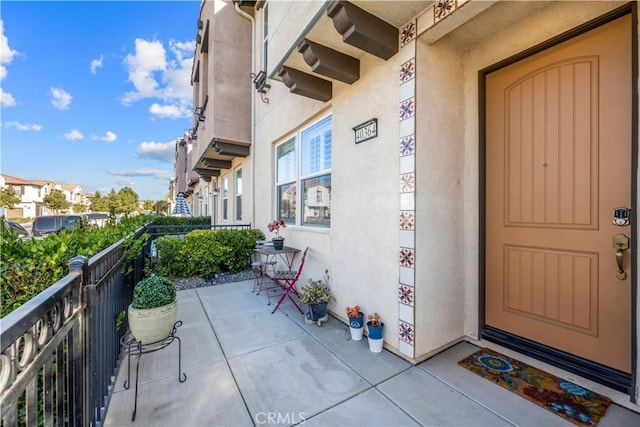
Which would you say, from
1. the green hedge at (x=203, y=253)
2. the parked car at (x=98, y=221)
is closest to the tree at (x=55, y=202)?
A: the parked car at (x=98, y=221)

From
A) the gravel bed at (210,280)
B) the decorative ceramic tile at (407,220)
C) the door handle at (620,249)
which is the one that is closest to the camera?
the door handle at (620,249)

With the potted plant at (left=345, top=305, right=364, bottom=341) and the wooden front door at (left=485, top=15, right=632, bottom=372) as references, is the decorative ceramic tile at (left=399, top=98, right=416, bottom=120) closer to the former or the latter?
the wooden front door at (left=485, top=15, right=632, bottom=372)

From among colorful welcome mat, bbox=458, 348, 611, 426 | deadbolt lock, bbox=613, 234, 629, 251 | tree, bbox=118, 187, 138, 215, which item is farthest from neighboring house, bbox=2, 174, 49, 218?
deadbolt lock, bbox=613, 234, 629, 251

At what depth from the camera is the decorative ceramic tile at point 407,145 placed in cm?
239

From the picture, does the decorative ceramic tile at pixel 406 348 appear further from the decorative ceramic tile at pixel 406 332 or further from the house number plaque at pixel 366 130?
the house number plaque at pixel 366 130

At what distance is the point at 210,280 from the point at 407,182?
4.36 m

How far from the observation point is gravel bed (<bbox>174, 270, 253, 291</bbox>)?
4939mm

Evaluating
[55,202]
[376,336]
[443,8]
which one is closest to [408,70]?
[443,8]

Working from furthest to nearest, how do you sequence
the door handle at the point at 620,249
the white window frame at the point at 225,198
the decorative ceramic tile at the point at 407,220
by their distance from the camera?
the white window frame at the point at 225,198 < the decorative ceramic tile at the point at 407,220 < the door handle at the point at 620,249

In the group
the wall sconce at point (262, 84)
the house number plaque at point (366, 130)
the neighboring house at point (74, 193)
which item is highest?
the neighboring house at point (74, 193)

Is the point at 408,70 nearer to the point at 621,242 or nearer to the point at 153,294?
the point at 621,242

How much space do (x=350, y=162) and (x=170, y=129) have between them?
2508cm

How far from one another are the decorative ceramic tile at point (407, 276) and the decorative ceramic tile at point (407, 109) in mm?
1402

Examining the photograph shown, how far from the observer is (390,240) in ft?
8.62
